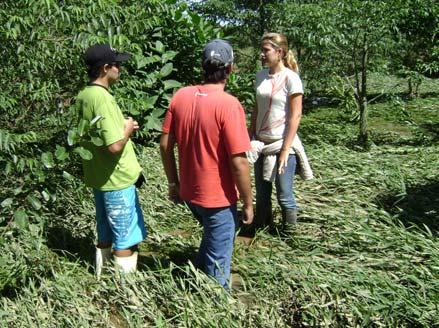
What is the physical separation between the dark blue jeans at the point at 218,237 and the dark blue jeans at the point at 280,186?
3.53 ft

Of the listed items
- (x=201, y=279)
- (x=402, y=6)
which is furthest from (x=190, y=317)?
(x=402, y=6)

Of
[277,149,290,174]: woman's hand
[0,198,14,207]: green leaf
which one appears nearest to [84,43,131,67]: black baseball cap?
[0,198,14,207]: green leaf

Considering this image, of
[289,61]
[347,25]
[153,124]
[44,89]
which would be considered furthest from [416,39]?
[44,89]

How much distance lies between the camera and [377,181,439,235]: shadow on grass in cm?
461

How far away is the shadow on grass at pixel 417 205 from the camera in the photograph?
4.61 m

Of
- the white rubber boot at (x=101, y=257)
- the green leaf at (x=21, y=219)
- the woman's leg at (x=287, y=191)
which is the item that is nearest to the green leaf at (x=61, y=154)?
the green leaf at (x=21, y=219)

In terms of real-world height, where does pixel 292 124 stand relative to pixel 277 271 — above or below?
above

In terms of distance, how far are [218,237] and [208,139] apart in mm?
595

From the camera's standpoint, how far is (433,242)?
400 centimetres

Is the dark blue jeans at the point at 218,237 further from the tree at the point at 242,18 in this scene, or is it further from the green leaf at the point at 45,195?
the tree at the point at 242,18

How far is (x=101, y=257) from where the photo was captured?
148 inches

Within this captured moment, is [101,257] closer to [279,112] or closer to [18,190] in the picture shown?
[18,190]

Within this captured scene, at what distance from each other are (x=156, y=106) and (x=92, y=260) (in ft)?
13.0

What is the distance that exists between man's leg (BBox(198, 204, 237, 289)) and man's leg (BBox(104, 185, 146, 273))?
20.6 inches
